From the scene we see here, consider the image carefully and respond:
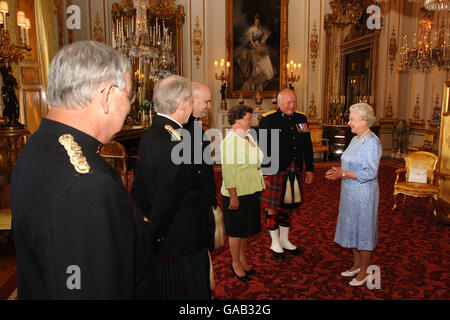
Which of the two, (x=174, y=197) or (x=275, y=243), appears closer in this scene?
(x=174, y=197)

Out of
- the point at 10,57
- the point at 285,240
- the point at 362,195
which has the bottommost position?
the point at 285,240

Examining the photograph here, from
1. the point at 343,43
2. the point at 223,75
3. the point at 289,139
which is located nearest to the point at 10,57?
the point at 289,139

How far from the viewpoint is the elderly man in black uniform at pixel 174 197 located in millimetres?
1858

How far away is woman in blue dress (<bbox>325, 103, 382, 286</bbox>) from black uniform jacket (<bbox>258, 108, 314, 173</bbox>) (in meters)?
0.75

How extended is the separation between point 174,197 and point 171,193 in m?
0.03

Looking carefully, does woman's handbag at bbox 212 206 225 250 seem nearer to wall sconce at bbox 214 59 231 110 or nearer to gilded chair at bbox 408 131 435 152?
wall sconce at bbox 214 59 231 110

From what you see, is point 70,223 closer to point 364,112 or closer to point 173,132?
point 173,132

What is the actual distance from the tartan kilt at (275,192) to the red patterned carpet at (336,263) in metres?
0.61

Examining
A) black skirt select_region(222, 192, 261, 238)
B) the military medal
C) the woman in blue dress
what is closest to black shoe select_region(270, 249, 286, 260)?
black skirt select_region(222, 192, 261, 238)

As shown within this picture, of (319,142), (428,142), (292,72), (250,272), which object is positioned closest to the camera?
(250,272)

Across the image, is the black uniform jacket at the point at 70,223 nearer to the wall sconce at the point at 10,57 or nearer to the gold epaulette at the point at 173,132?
the gold epaulette at the point at 173,132

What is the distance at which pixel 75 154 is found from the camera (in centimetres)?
88

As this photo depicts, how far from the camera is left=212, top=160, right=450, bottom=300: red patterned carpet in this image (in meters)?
3.18
